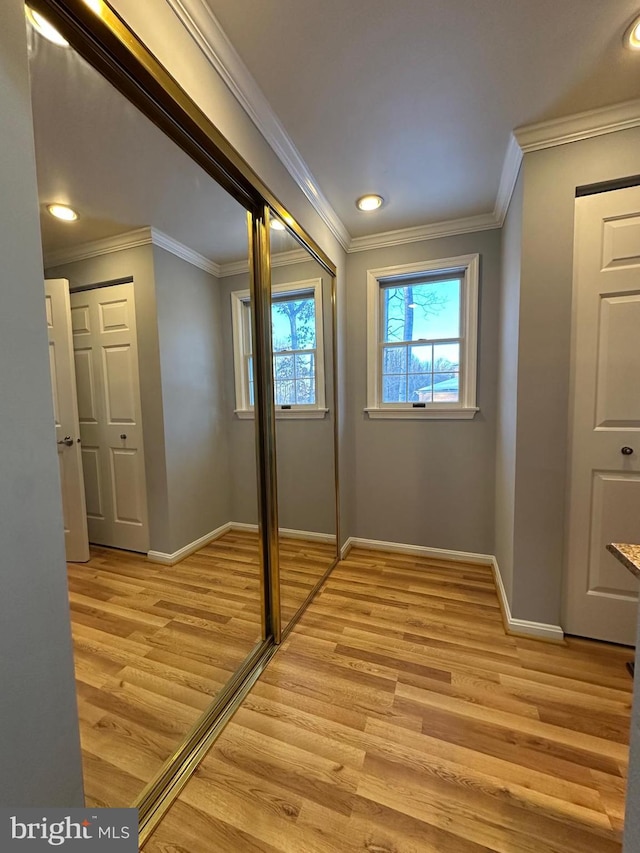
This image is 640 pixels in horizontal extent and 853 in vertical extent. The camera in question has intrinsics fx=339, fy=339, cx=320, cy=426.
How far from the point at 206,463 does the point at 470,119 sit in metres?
2.23

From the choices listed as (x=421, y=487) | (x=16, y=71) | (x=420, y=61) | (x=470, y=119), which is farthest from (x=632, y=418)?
(x=16, y=71)

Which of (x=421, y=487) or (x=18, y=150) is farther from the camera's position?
(x=421, y=487)

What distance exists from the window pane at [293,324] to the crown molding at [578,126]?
4.46ft

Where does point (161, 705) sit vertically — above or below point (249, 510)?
below

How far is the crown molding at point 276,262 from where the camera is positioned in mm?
1784

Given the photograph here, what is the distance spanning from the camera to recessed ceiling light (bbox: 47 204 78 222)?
3.97ft

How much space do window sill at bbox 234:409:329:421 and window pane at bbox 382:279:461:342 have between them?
91 cm

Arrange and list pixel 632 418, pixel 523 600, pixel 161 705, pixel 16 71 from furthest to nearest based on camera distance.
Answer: pixel 523 600, pixel 632 418, pixel 161 705, pixel 16 71

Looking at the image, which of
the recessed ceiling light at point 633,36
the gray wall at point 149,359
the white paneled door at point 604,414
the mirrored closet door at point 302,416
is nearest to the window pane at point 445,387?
the mirrored closet door at point 302,416

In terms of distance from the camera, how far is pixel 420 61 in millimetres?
1310

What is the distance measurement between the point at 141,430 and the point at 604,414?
2.37m

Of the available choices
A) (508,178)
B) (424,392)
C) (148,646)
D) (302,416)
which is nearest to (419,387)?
(424,392)

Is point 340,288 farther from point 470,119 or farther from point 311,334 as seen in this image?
point 470,119

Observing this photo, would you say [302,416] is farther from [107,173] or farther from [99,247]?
[107,173]
